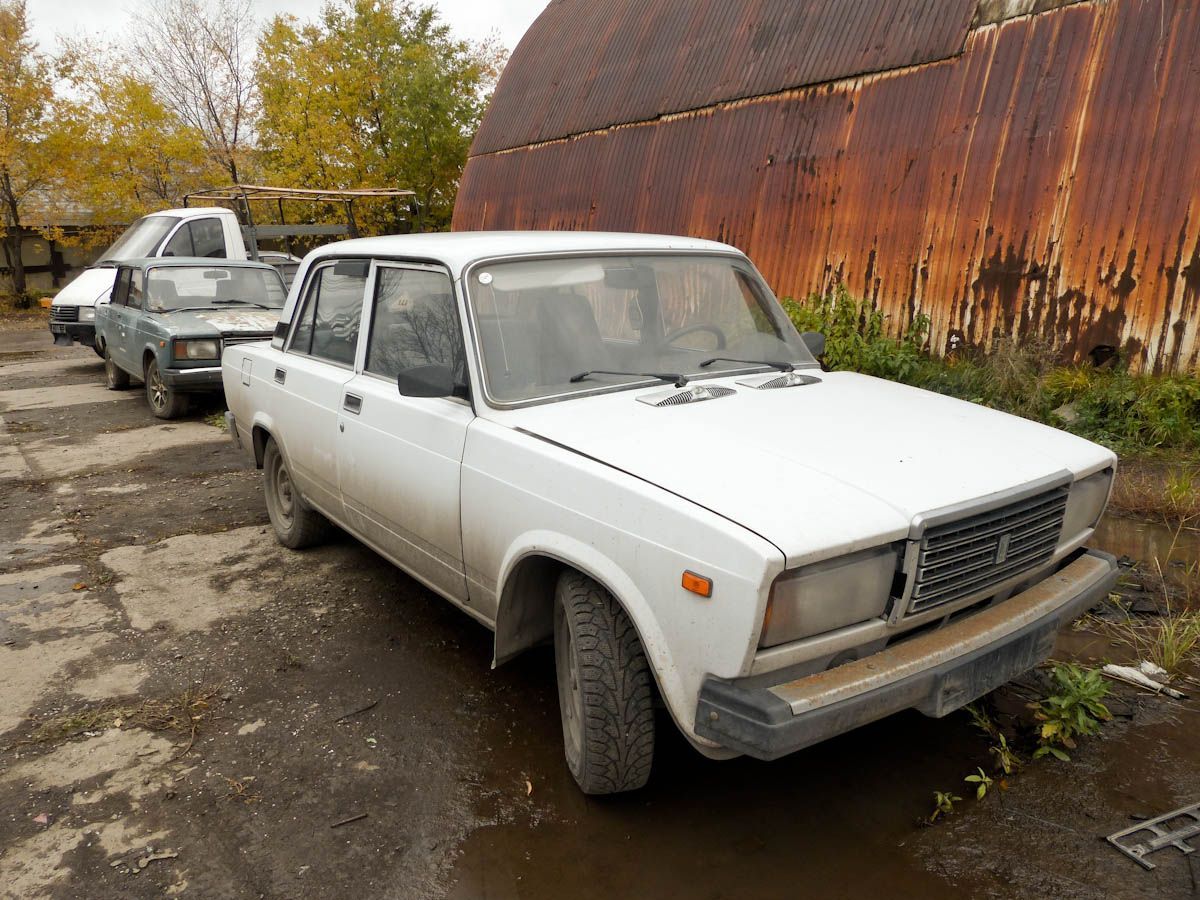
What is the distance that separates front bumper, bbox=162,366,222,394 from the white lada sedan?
17.1 ft

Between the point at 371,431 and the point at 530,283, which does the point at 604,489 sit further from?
the point at 371,431

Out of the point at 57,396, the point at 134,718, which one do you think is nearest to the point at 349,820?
the point at 134,718

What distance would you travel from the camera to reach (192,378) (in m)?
8.75

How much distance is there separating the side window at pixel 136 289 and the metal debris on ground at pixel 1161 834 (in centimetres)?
1010

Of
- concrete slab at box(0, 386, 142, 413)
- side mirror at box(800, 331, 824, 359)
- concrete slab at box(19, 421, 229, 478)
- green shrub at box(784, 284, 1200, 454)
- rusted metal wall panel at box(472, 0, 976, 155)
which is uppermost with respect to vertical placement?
rusted metal wall panel at box(472, 0, 976, 155)

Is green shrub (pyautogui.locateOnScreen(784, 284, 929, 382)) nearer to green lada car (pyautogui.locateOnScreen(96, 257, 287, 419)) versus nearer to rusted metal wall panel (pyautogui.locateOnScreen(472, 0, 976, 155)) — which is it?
rusted metal wall panel (pyautogui.locateOnScreen(472, 0, 976, 155))

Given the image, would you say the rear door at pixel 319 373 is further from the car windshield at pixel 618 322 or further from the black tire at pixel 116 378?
the black tire at pixel 116 378

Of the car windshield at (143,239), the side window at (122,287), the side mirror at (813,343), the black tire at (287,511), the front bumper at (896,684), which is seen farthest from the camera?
the car windshield at (143,239)

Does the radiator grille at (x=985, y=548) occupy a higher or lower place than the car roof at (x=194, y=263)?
lower

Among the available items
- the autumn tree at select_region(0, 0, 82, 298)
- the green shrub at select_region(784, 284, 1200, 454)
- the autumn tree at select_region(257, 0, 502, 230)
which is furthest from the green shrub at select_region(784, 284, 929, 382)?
the autumn tree at select_region(0, 0, 82, 298)

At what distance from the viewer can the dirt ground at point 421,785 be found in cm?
250

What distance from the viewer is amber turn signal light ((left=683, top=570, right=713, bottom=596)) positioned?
2205 mm

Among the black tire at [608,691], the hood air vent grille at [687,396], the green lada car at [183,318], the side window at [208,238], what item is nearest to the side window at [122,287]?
the green lada car at [183,318]

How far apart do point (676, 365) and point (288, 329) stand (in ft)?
8.16
